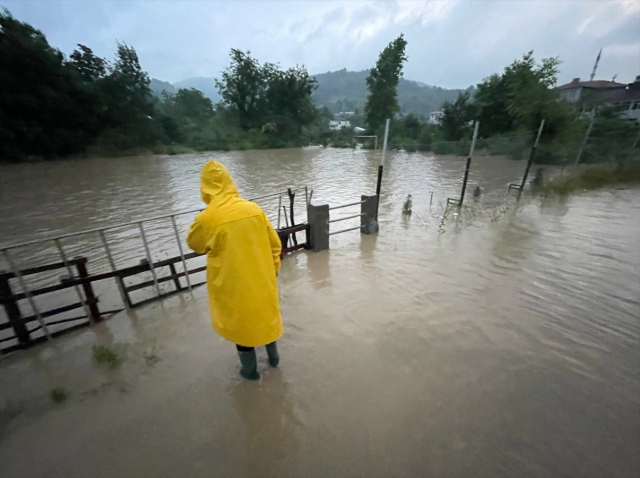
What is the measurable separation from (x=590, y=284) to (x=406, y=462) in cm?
438

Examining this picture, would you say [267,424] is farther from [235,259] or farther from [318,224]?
[318,224]

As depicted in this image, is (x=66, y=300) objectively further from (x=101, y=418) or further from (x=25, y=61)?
(x=25, y=61)

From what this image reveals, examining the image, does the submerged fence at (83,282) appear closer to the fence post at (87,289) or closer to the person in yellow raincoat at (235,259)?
the fence post at (87,289)

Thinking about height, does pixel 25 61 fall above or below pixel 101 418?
above

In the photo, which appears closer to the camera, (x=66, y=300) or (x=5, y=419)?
(x=5, y=419)

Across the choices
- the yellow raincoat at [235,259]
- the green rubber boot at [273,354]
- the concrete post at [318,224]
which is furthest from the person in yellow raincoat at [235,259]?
the concrete post at [318,224]

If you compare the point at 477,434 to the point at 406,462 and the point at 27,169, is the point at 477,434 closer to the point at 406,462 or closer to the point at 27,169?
the point at 406,462

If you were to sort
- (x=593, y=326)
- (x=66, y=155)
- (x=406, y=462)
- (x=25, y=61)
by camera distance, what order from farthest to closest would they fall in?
1. (x=66, y=155)
2. (x=25, y=61)
3. (x=593, y=326)
4. (x=406, y=462)

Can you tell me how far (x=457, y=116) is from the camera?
26.8 metres

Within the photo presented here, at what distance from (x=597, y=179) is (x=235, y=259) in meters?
14.5

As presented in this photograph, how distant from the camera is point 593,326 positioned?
3.62 meters

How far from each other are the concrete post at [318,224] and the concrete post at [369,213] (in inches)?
47.8

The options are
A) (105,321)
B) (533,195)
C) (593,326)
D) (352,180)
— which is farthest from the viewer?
(352,180)

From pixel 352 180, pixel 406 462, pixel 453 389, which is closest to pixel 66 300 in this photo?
pixel 406 462
